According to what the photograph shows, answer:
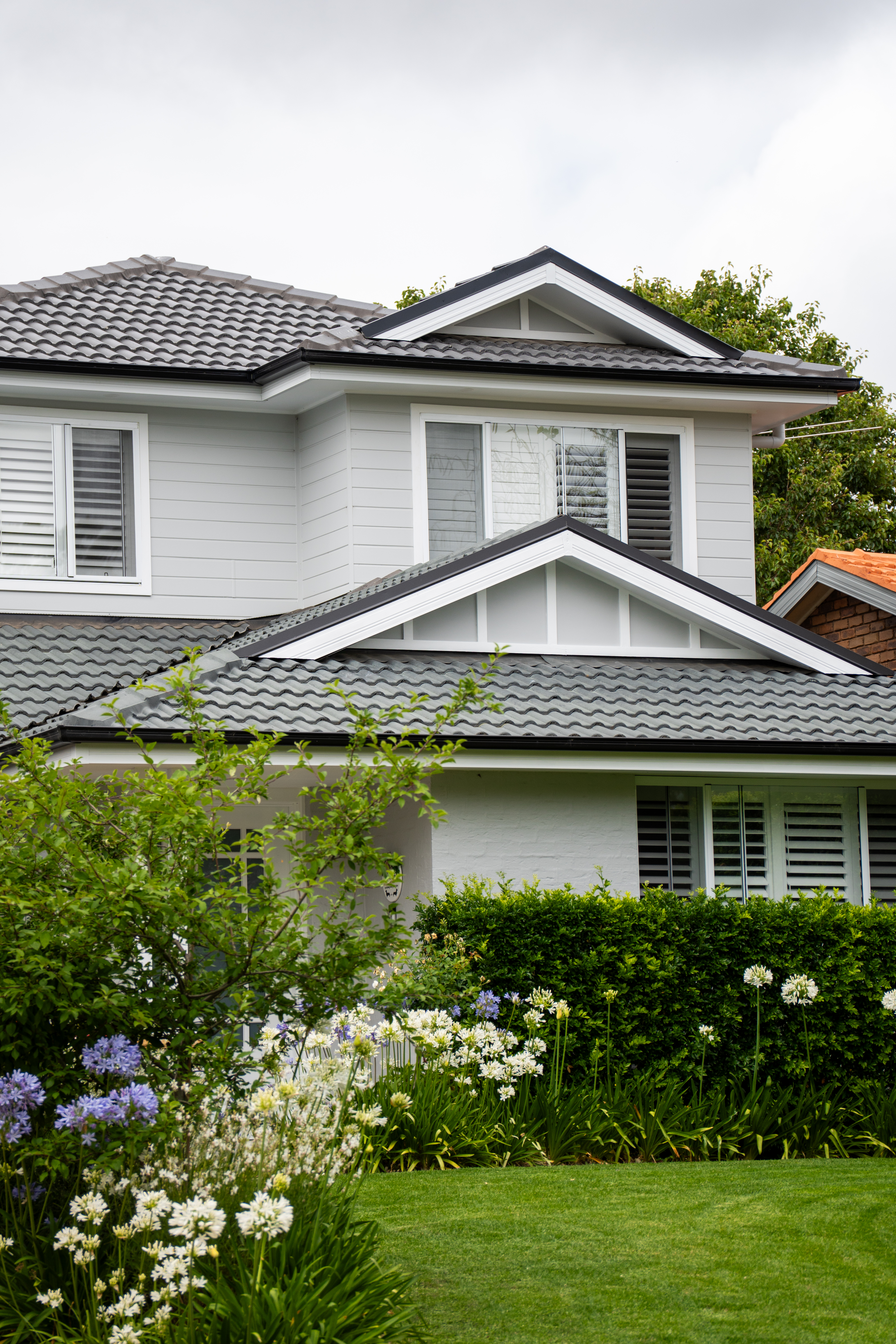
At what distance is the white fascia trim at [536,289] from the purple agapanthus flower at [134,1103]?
1173 centimetres

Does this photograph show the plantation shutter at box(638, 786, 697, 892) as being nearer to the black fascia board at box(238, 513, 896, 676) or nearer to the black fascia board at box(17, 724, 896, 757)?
the black fascia board at box(17, 724, 896, 757)

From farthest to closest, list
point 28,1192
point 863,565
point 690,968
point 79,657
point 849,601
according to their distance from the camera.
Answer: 1. point 849,601
2. point 863,565
3. point 79,657
4. point 690,968
5. point 28,1192

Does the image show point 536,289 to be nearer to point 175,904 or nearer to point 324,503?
point 324,503

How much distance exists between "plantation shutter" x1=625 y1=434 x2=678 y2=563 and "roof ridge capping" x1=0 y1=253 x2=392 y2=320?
11.1 ft

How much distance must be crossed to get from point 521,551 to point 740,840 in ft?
10.7

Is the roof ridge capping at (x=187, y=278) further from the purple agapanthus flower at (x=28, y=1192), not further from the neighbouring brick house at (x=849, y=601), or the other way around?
the purple agapanthus flower at (x=28, y=1192)

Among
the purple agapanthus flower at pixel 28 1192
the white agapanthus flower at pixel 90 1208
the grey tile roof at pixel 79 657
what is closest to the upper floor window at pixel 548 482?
the grey tile roof at pixel 79 657

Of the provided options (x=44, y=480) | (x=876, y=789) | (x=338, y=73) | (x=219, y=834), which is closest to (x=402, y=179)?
(x=338, y=73)

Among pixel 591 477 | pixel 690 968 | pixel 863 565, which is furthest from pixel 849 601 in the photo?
pixel 690 968

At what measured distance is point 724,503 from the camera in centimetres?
1762

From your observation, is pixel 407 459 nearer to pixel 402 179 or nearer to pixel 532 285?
pixel 532 285

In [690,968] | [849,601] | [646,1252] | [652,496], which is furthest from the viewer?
[849,601]

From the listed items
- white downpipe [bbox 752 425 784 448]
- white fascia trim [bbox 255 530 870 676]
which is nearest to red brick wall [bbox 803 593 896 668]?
white downpipe [bbox 752 425 784 448]

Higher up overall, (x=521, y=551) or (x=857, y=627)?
(x=521, y=551)
